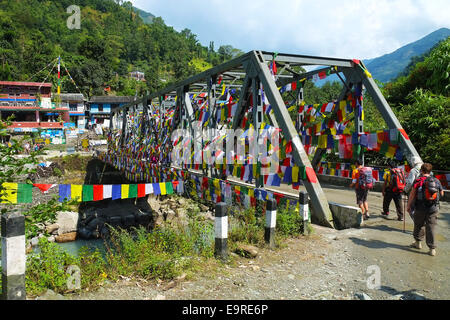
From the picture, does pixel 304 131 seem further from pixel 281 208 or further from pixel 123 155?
pixel 123 155

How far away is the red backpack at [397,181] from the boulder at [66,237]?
47.6 ft

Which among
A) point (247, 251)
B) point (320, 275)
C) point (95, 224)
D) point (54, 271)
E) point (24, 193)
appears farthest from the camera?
point (95, 224)

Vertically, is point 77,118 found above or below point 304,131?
above

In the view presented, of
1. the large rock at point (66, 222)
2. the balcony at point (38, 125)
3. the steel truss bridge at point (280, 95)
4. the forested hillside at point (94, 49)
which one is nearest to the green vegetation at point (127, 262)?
the steel truss bridge at point (280, 95)

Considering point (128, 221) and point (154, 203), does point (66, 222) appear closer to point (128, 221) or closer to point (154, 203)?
point (128, 221)

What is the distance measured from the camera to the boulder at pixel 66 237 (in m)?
16.3

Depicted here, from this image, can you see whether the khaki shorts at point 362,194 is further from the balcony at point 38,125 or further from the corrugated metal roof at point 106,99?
the corrugated metal roof at point 106,99

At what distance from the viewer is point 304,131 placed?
1266 cm

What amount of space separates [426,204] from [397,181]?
2.44 meters

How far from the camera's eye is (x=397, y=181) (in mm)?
8109

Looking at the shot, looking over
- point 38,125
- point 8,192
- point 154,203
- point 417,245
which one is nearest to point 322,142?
point 417,245

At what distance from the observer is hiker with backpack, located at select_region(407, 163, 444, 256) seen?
5707 mm
